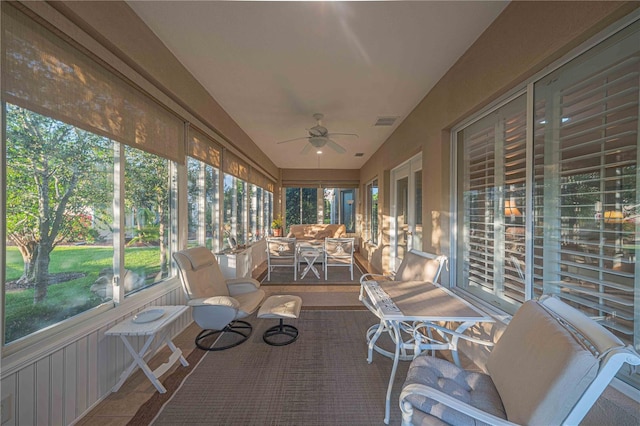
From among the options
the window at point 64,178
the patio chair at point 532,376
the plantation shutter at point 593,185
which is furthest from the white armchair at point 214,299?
the plantation shutter at point 593,185

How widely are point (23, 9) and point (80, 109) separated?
487 mm

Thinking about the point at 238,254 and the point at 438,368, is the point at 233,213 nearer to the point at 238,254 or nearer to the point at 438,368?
the point at 238,254

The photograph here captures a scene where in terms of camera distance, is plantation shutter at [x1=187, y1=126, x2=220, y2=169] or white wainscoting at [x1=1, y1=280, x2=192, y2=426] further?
plantation shutter at [x1=187, y1=126, x2=220, y2=169]

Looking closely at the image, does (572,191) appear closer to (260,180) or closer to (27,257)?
(27,257)

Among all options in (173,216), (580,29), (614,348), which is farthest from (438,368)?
(173,216)

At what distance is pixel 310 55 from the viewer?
2365mm

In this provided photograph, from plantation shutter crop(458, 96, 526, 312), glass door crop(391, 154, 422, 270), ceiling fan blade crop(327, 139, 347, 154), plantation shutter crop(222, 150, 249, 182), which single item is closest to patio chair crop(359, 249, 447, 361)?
plantation shutter crop(458, 96, 526, 312)

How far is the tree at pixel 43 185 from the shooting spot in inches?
53.9

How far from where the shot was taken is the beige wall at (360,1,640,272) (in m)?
1.35

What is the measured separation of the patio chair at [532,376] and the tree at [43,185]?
6.93 feet

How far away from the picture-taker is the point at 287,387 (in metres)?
1.94

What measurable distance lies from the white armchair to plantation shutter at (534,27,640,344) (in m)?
2.46

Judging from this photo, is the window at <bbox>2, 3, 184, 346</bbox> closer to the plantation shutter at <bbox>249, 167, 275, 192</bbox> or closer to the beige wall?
the beige wall

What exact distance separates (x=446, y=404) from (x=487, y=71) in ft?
7.56
